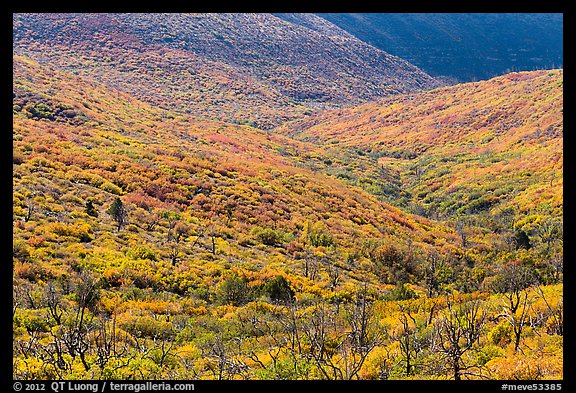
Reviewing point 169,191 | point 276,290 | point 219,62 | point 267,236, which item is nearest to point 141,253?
point 276,290

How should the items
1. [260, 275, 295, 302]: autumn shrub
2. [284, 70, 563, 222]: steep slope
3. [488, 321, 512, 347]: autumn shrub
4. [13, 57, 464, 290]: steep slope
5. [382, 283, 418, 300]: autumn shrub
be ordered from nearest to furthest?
[488, 321, 512, 347]: autumn shrub → [260, 275, 295, 302]: autumn shrub → [382, 283, 418, 300]: autumn shrub → [13, 57, 464, 290]: steep slope → [284, 70, 563, 222]: steep slope

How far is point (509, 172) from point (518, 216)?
10.3 m

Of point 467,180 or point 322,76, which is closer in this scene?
point 467,180

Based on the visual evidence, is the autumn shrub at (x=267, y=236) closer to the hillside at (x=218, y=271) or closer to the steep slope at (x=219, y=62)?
the hillside at (x=218, y=271)

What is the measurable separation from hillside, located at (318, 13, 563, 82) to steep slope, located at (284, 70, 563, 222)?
200 feet

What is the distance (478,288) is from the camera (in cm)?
1368

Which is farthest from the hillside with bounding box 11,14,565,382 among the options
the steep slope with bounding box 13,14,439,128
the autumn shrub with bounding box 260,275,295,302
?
the steep slope with bounding box 13,14,439,128

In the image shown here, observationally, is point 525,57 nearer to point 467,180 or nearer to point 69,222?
point 467,180

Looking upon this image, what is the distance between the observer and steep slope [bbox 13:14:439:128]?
67625 millimetres

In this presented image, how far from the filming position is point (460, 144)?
47.1m

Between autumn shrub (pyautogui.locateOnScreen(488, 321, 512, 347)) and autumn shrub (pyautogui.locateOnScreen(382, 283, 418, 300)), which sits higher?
autumn shrub (pyautogui.locateOnScreen(382, 283, 418, 300))

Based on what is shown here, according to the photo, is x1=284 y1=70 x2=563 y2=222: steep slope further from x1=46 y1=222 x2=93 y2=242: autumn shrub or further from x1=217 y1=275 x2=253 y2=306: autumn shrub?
x1=46 y1=222 x2=93 y2=242: autumn shrub

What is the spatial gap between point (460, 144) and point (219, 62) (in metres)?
53.7
